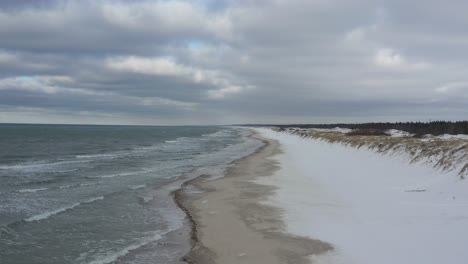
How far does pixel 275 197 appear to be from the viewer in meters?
17.1

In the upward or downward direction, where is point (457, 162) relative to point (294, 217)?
upward

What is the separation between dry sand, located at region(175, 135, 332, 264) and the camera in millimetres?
9625

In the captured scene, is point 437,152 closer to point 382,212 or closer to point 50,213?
point 382,212

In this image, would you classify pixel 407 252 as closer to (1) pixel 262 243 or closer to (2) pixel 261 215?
(1) pixel 262 243

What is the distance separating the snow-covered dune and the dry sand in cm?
52

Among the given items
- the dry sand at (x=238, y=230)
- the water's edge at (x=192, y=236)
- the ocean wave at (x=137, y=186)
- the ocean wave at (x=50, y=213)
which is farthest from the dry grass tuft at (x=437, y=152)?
the ocean wave at (x=50, y=213)

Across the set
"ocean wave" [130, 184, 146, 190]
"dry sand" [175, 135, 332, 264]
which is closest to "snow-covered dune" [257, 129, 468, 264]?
"dry sand" [175, 135, 332, 264]

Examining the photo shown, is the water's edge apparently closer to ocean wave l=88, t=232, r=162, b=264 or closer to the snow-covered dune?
ocean wave l=88, t=232, r=162, b=264

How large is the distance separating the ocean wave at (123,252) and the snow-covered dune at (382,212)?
3779mm

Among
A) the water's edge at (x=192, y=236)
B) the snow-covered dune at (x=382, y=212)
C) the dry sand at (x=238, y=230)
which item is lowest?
the water's edge at (x=192, y=236)

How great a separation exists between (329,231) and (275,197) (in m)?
6.09

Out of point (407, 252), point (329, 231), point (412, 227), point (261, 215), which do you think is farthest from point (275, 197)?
point (407, 252)

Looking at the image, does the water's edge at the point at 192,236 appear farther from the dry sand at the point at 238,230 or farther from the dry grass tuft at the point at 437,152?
the dry grass tuft at the point at 437,152

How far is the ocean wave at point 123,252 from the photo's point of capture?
990 centimetres
